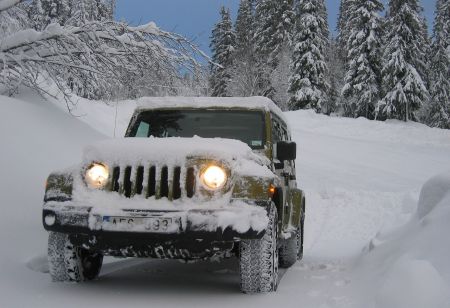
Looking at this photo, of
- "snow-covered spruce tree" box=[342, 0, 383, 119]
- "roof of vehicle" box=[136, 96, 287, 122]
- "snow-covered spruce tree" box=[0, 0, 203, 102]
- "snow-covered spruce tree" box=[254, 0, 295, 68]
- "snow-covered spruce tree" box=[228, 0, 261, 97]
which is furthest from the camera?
"snow-covered spruce tree" box=[254, 0, 295, 68]

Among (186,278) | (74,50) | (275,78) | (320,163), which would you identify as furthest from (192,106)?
(275,78)

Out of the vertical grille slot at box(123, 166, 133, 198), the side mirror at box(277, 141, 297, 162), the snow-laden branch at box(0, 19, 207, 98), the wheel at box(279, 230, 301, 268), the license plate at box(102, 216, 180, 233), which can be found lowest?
the wheel at box(279, 230, 301, 268)

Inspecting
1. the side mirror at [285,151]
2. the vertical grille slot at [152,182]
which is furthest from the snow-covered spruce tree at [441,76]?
the vertical grille slot at [152,182]

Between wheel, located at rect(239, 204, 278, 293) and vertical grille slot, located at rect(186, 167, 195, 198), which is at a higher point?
vertical grille slot, located at rect(186, 167, 195, 198)

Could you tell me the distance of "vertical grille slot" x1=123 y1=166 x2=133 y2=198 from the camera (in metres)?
4.36

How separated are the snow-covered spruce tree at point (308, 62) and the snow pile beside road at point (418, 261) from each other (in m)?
35.2

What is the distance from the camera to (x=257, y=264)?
437cm

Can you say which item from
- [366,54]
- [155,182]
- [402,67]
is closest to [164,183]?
[155,182]

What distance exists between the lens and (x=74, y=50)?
8898 mm

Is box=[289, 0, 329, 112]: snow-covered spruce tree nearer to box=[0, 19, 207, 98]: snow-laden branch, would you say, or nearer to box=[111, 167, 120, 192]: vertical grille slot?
box=[0, 19, 207, 98]: snow-laden branch

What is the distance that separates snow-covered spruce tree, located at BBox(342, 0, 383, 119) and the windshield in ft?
118

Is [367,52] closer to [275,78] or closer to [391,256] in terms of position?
[275,78]

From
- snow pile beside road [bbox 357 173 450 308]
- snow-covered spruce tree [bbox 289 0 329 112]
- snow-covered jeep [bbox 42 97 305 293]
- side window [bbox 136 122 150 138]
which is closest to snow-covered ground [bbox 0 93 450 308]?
snow pile beside road [bbox 357 173 450 308]

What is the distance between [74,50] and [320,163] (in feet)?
47.8
